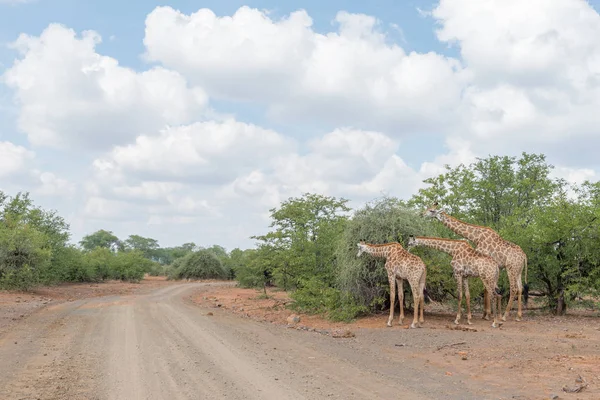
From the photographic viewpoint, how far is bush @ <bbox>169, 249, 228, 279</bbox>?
58.3 meters

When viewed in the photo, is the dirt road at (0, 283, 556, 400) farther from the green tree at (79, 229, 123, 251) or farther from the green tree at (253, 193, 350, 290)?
the green tree at (79, 229, 123, 251)

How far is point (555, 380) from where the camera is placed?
25.5 feet

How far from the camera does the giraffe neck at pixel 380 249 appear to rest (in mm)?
14398

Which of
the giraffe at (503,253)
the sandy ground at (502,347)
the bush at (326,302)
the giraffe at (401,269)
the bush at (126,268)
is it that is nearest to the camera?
the sandy ground at (502,347)

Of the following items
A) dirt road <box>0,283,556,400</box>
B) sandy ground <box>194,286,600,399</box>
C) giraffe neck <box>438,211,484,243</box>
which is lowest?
dirt road <box>0,283,556,400</box>

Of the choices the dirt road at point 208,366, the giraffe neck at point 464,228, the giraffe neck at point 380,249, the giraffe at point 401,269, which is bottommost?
the dirt road at point 208,366

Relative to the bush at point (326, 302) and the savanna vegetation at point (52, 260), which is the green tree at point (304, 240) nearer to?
the bush at point (326, 302)

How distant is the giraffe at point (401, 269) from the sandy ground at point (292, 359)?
2.52 ft

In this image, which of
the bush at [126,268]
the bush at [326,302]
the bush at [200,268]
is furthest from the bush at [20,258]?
the bush at [200,268]

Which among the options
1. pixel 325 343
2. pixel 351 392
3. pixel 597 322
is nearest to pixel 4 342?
pixel 325 343

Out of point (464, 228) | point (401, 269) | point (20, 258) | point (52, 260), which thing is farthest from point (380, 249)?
point (52, 260)

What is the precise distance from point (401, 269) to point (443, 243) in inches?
65.4

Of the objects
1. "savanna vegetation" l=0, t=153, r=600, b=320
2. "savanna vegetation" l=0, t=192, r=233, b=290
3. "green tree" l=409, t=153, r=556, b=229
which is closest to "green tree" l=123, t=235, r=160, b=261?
"savanna vegetation" l=0, t=192, r=233, b=290

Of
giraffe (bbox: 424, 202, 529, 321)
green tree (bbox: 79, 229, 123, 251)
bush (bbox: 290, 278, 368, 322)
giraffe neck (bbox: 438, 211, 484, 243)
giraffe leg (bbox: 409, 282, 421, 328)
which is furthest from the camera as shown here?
green tree (bbox: 79, 229, 123, 251)
